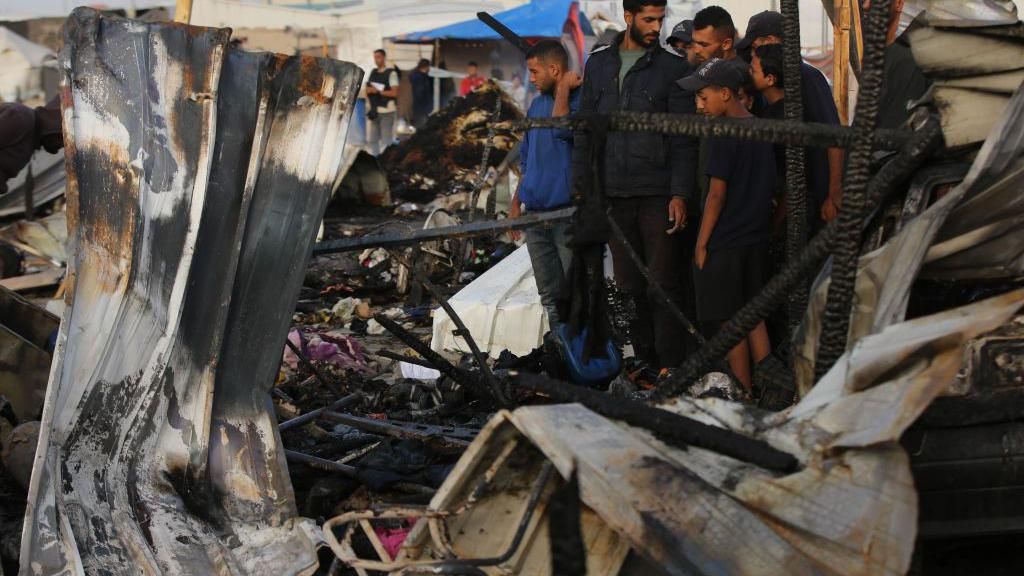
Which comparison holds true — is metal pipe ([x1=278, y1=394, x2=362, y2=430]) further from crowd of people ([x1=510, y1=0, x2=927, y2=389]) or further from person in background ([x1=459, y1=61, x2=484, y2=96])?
person in background ([x1=459, y1=61, x2=484, y2=96])

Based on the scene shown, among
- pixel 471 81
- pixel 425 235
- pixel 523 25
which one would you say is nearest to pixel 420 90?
pixel 471 81

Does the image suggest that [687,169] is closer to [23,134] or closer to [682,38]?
[682,38]

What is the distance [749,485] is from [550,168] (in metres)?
4.48

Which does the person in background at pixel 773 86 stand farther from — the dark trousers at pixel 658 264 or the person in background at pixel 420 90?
the person in background at pixel 420 90

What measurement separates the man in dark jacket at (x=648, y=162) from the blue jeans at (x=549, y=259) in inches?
23.7

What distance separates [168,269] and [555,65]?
12.2ft

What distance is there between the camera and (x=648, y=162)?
21.2 ft

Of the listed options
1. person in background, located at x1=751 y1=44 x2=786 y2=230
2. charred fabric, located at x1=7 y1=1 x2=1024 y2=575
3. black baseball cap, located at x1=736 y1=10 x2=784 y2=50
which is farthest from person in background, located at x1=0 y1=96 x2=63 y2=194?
person in background, located at x1=751 y1=44 x2=786 y2=230

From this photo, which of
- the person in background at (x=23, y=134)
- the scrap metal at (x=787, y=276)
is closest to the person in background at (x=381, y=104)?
the person in background at (x=23, y=134)

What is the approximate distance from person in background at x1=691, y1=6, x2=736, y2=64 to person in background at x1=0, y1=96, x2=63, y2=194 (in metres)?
4.46

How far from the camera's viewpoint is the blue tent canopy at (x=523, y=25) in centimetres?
2425

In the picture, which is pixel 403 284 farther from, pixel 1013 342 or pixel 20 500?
pixel 1013 342

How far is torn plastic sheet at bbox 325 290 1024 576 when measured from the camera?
2840 mm

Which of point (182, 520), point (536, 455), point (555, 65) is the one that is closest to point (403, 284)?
point (555, 65)
